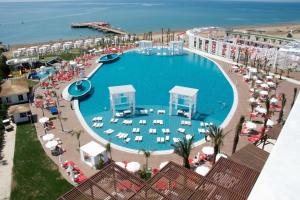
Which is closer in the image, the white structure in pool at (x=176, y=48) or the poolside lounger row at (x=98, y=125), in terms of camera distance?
the poolside lounger row at (x=98, y=125)

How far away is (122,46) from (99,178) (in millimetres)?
51291

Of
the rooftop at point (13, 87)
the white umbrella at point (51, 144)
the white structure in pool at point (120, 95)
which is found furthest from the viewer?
the rooftop at point (13, 87)

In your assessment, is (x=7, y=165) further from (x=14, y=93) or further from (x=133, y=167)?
(x=14, y=93)

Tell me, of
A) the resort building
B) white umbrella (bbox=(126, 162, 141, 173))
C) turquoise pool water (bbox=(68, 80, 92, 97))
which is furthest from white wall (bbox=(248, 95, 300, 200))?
the resort building

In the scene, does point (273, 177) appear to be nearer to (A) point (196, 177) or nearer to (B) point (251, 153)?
(A) point (196, 177)

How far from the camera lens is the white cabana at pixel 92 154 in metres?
20.4

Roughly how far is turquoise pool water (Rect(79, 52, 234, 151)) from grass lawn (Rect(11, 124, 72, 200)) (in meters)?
6.06

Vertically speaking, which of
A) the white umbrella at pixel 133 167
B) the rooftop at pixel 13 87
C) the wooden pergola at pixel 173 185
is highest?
the wooden pergola at pixel 173 185

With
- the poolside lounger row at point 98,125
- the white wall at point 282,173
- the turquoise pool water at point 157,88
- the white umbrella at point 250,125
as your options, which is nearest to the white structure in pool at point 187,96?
the turquoise pool water at point 157,88

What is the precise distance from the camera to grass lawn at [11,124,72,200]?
18.0m

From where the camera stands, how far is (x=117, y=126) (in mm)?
27469

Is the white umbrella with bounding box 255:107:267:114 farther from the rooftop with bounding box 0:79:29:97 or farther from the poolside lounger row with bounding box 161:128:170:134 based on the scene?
the rooftop with bounding box 0:79:29:97

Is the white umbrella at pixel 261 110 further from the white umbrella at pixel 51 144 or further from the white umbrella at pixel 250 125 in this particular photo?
the white umbrella at pixel 51 144

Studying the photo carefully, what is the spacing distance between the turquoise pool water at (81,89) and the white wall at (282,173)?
28.1 metres
